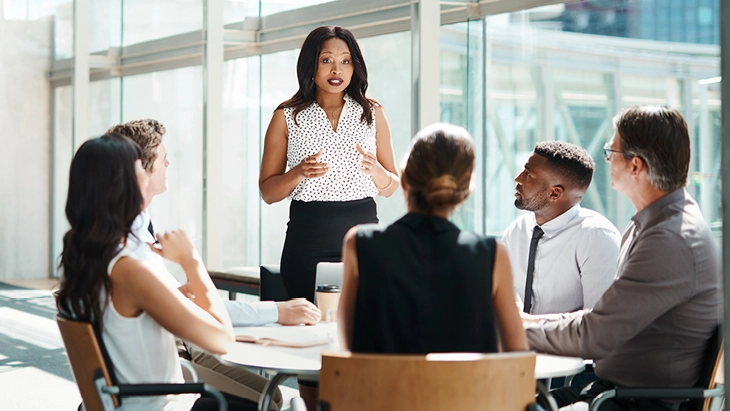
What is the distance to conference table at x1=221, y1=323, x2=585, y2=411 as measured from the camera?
6.20ft

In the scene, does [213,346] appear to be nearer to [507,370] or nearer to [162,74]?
[507,370]

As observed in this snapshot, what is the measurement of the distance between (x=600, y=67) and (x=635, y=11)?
41 centimetres

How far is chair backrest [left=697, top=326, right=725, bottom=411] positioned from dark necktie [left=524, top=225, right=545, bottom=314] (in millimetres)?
755

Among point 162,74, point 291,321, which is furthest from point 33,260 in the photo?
point 291,321

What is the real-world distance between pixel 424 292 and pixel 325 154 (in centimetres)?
161

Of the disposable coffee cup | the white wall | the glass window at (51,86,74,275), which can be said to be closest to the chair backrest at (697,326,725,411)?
the disposable coffee cup

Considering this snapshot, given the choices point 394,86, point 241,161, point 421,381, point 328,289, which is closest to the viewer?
point 421,381

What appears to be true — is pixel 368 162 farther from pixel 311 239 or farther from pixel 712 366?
pixel 712 366

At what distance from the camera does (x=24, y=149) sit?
7445mm

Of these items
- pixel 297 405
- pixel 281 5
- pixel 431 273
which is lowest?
pixel 297 405

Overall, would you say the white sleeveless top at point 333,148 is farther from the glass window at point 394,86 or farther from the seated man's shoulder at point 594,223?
the glass window at point 394,86

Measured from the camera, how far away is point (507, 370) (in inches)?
63.6

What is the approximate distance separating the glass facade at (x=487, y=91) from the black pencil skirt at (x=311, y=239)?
72 cm

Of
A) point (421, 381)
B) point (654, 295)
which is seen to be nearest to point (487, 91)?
point (654, 295)
